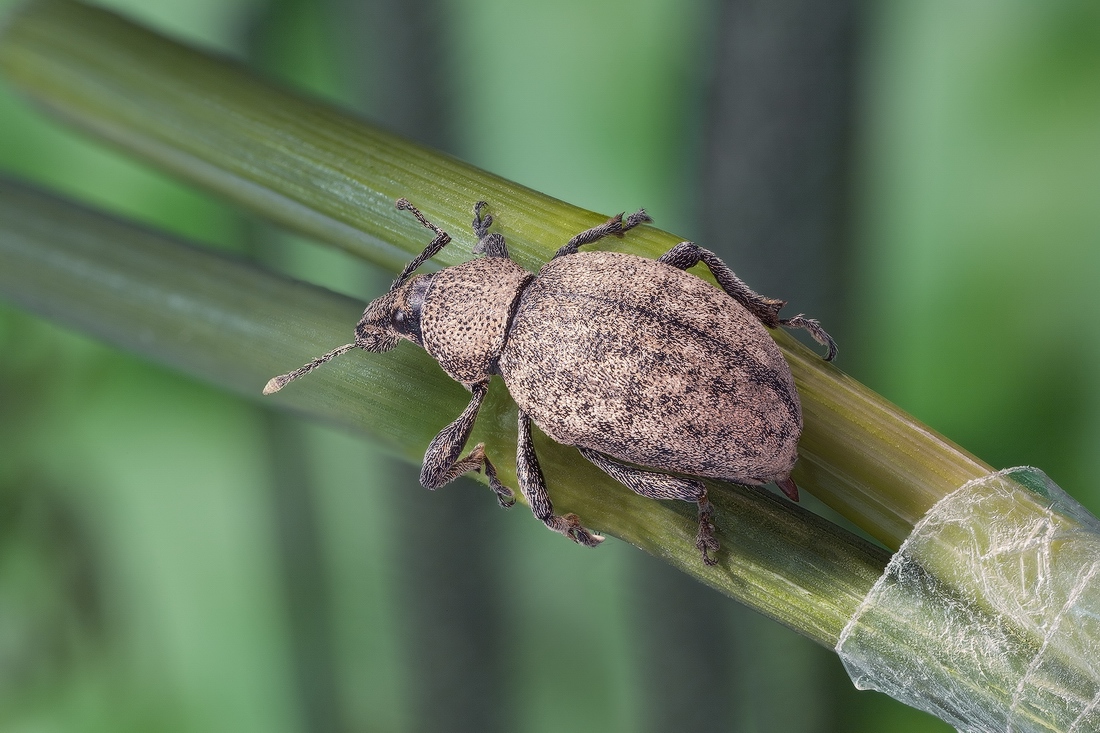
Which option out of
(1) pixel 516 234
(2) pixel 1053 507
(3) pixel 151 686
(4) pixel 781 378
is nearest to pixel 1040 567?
(2) pixel 1053 507

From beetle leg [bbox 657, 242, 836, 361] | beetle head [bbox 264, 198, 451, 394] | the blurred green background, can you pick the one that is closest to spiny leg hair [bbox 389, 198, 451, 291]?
beetle head [bbox 264, 198, 451, 394]

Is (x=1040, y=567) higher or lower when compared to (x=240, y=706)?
higher

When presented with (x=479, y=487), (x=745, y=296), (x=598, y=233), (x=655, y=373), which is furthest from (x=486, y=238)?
(x=479, y=487)

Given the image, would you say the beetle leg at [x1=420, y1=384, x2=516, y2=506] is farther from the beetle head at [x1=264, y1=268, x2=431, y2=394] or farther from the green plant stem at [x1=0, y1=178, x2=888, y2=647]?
the beetle head at [x1=264, y1=268, x2=431, y2=394]

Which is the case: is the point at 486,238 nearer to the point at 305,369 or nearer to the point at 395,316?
the point at 395,316

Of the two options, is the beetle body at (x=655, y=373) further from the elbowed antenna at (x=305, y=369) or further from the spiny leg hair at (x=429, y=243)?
the elbowed antenna at (x=305, y=369)

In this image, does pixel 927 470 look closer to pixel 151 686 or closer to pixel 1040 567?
pixel 1040 567

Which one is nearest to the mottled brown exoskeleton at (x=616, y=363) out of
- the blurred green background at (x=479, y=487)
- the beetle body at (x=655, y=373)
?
the beetle body at (x=655, y=373)
